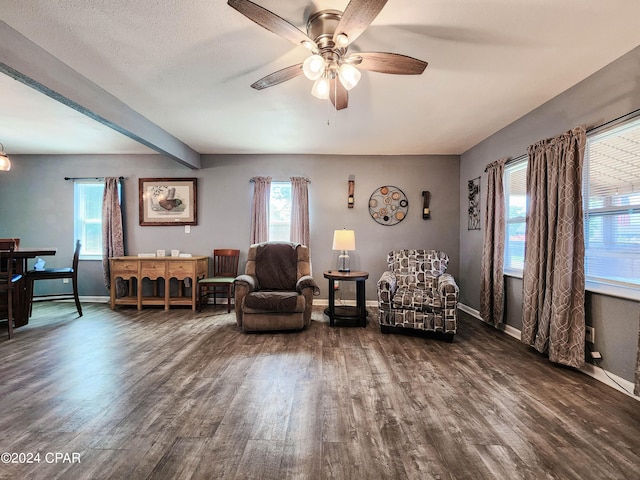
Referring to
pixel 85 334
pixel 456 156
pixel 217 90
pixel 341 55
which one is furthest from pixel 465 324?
pixel 85 334

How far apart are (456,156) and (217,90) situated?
3.81m

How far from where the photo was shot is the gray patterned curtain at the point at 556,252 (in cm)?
259

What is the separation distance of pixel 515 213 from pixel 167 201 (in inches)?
196

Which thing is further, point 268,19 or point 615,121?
point 615,121

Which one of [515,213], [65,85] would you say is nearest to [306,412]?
[65,85]

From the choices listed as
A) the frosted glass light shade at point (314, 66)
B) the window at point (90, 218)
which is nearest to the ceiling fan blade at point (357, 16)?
the frosted glass light shade at point (314, 66)

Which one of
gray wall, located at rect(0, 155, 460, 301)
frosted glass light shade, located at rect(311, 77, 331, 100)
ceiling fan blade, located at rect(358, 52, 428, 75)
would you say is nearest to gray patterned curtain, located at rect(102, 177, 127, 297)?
gray wall, located at rect(0, 155, 460, 301)

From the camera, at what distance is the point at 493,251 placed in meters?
3.91

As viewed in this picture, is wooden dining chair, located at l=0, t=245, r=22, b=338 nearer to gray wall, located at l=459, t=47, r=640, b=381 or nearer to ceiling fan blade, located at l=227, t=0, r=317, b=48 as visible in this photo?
ceiling fan blade, located at l=227, t=0, r=317, b=48

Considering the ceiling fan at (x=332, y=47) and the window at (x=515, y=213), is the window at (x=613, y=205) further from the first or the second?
the ceiling fan at (x=332, y=47)

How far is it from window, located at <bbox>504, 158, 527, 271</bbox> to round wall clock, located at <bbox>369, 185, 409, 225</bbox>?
155 centimetres

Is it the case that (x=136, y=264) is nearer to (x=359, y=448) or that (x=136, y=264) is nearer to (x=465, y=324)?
(x=359, y=448)

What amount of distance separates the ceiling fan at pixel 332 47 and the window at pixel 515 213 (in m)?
2.34

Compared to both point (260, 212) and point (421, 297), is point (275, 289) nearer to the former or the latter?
point (260, 212)
